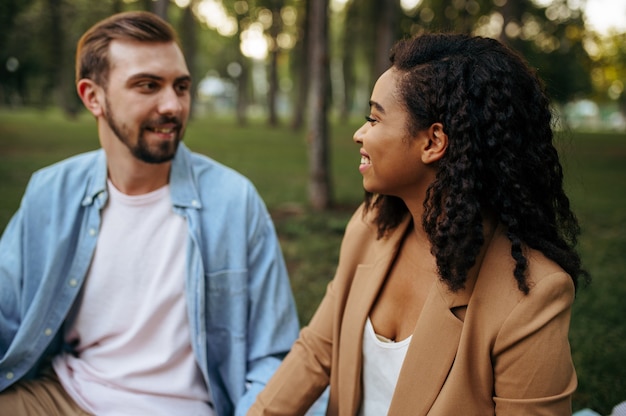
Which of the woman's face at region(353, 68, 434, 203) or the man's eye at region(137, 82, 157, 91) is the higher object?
the man's eye at region(137, 82, 157, 91)

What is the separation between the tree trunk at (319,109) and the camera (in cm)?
830

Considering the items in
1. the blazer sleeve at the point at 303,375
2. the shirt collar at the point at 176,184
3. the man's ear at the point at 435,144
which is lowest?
the blazer sleeve at the point at 303,375

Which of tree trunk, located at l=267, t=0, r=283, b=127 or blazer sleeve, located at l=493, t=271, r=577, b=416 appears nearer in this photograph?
blazer sleeve, located at l=493, t=271, r=577, b=416

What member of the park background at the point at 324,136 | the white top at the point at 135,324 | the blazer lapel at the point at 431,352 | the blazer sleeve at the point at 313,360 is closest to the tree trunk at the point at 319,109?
the park background at the point at 324,136

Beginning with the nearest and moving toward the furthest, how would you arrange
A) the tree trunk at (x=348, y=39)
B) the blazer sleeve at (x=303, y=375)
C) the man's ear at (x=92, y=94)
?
the blazer sleeve at (x=303, y=375), the man's ear at (x=92, y=94), the tree trunk at (x=348, y=39)

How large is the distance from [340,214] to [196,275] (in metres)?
6.46

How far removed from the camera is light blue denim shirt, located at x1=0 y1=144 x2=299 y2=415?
2504mm

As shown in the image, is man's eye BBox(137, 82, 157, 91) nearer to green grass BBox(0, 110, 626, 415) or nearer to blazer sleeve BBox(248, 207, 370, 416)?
blazer sleeve BBox(248, 207, 370, 416)

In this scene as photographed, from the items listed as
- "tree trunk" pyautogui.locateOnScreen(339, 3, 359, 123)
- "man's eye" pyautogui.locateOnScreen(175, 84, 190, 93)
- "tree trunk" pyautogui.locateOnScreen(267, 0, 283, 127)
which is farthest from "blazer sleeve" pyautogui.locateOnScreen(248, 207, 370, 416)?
"tree trunk" pyautogui.locateOnScreen(267, 0, 283, 127)

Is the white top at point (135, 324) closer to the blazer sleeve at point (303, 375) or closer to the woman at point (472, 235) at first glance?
the blazer sleeve at point (303, 375)

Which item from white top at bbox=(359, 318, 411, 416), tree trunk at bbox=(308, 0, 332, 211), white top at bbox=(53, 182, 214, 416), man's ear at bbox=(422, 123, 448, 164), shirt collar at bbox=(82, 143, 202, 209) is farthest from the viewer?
tree trunk at bbox=(308, 0, 332, 211)

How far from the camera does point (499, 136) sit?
1688mm

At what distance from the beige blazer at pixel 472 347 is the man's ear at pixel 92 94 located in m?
1.51

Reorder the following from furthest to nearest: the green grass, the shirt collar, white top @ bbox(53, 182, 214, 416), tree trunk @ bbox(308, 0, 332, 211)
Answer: tree trunk @ bbox(308, 0, 332, 211), the green grass, the shirt collar, white top @ bbox(53, 182, 214, 416)
